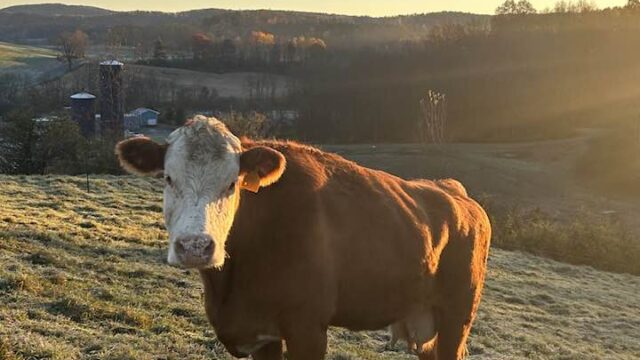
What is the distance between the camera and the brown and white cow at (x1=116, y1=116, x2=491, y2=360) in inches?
152

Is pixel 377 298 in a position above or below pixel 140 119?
above

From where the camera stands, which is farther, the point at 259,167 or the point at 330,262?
the point at 330,262

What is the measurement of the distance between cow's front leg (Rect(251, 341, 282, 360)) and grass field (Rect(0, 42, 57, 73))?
118m

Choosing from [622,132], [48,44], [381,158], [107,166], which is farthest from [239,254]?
[48,44]

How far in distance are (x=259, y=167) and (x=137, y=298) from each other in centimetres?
649

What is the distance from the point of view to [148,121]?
234ft

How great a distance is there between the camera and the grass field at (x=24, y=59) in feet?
391

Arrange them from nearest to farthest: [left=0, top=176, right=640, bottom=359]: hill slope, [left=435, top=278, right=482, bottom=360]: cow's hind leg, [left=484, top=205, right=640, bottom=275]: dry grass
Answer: [left=435, top=278, right=482, bottom=360]: cow's hind leg
[left=0, top=176, right=640, bottom=359]: hill slope
[left=484, top=205, right=640, bottom=275]: dry grass

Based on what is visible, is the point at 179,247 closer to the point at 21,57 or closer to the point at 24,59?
the point at 24,59

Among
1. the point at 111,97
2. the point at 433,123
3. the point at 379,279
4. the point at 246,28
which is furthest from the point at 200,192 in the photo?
the point at 246,28

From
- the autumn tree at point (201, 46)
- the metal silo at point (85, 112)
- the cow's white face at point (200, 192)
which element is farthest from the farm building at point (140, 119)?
the cow's white face at point (200, 192)

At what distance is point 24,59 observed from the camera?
5143 inches

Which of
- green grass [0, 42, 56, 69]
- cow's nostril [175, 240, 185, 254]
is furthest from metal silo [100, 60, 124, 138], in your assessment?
green grass [0, 42, 56, 69]

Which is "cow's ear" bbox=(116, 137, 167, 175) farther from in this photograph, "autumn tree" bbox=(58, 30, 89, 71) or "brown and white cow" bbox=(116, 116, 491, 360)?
"autumn tree" bbox=(58, 30, 89, 71)
